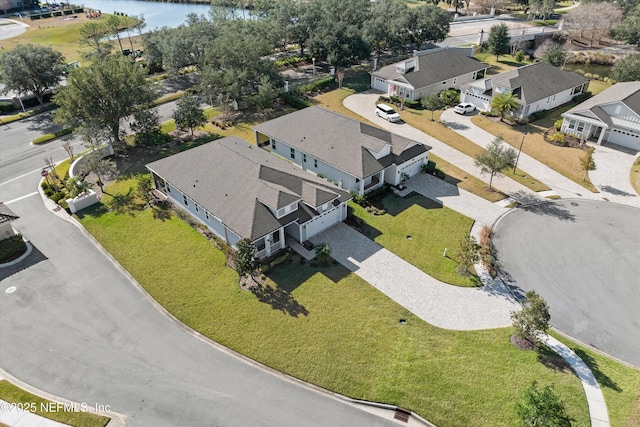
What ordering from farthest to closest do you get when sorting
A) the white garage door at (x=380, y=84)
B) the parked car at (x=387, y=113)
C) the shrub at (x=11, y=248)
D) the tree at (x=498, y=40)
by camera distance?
the tree at (x=498, y=40)
the white garage door at (x=380, y=84)
the parked car at (x=387, y=113)
the shrub at (x=11, y=248)

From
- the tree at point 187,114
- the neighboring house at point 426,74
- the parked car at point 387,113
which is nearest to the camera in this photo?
the tree at point 187,114

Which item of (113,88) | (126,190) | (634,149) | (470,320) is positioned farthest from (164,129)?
(634,149)

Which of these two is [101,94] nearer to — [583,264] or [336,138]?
[336,138]

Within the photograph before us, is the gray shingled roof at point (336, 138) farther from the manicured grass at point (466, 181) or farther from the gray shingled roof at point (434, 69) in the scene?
the gray shingled roof at point (434, 69)

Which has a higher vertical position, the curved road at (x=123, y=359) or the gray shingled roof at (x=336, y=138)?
the gray shingled roof at (x=336, y=138)

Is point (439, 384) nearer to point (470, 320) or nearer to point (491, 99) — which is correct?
point (470, 320)

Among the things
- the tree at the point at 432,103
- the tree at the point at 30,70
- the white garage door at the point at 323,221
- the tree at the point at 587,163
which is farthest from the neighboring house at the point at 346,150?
the tree at the point at 30,70
